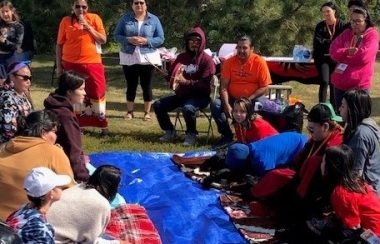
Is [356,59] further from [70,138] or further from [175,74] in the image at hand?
[70,138]

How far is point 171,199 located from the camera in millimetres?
5617

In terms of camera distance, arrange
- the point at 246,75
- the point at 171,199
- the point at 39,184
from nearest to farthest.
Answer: the point at 39,184, the point at 171,199, the point at 246,75

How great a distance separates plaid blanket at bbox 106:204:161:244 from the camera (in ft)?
15.6

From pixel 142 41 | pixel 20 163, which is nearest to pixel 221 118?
pixel 142 41

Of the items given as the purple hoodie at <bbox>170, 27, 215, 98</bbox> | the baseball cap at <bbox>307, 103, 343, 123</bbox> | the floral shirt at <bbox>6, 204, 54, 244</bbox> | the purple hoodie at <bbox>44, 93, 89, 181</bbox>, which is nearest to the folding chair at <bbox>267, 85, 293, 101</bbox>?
the purple hoodie at <bbox>170, 27, 215, 98</bbox>

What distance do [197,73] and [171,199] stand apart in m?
2.37

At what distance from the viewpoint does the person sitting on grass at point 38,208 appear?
3.11 m

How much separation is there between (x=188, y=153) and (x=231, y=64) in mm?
1118

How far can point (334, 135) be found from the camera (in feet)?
17.0

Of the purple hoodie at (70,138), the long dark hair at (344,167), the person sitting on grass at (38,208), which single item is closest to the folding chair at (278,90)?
the purple hoodie at (70,138)

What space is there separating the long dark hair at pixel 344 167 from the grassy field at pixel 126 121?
2998mm

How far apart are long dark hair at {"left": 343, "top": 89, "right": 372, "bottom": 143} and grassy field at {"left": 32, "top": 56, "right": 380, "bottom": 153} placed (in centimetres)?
259

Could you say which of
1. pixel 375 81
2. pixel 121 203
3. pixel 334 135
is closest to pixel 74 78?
pixel 121 203

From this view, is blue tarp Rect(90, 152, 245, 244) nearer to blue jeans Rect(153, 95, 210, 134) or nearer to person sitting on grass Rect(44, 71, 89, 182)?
person sitting on grass Rect(44, 71, 89, 182)
